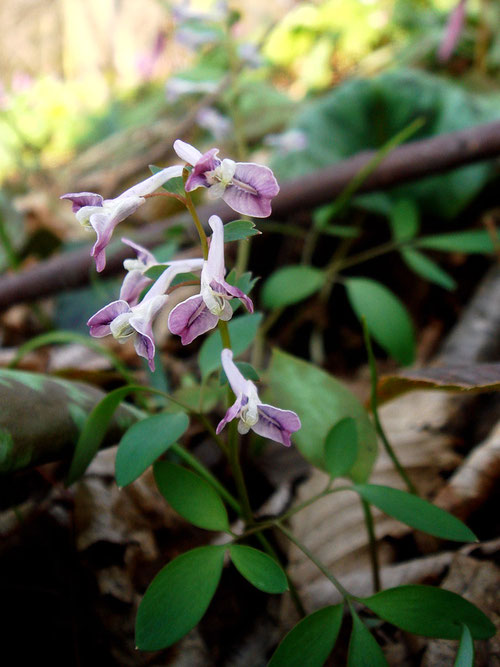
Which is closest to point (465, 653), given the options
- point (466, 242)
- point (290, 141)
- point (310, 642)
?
point (310, 642)

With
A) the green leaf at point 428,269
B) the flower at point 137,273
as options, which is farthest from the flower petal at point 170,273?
the green leaf at point 428,269

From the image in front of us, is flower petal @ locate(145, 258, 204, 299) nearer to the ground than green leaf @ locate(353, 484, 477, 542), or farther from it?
farther from it

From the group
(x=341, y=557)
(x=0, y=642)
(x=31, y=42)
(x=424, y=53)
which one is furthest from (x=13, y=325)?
(x=31, y=42)

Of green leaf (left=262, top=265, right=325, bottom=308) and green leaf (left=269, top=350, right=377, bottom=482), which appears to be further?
green leaf (left=262, top=265, right=325, bottom=308)

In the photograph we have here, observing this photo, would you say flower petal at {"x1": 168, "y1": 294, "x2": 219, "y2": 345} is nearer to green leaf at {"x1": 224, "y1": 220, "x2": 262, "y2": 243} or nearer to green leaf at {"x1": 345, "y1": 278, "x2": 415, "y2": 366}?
green leaf at {"x1": 224, "y1": 220, "x2": 262, "y2": 243}

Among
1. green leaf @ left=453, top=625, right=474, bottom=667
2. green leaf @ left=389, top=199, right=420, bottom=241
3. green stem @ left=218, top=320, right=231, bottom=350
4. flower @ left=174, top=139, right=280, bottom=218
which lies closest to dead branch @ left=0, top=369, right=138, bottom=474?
green stem @ left=218, top=320, right=231, bottom=350

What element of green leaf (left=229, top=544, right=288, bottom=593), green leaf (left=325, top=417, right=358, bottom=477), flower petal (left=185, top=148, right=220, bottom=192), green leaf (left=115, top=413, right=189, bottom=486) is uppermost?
flower petal (left=185, top=148, right=220, bottom=192)
